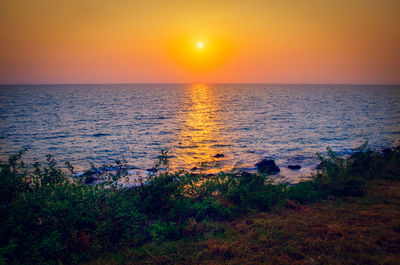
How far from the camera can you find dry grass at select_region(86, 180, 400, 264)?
17.3ft

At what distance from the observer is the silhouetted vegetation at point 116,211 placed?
17.8 feet

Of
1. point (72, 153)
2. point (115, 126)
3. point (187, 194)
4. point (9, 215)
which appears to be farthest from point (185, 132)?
point (9, 215)

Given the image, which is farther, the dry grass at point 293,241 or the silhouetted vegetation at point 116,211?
the silhouetted vegetation at point 116,211

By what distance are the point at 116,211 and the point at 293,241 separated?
183 inches

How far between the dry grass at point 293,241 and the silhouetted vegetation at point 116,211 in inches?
10.8

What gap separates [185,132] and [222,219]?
27327 millimetres

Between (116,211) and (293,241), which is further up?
(116,211)

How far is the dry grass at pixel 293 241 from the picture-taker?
17.3ft

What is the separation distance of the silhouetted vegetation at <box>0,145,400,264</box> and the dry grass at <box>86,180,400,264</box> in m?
0.27

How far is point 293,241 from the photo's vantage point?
5.93 metres

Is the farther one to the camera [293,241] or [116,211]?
[116,211]

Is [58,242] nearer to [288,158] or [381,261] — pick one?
[381,261]

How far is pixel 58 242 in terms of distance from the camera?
17.5 ft

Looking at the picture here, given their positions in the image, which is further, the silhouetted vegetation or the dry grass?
the silhouetted vegetation
